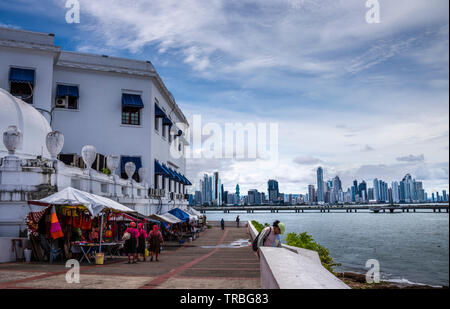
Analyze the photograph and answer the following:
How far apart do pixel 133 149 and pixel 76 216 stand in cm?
1595

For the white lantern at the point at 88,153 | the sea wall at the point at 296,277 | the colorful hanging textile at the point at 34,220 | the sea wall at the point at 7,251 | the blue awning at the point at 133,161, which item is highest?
the blue awning at the point at 133,161

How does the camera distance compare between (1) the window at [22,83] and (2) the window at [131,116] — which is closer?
(1) the window at [22,83]

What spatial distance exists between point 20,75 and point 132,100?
7.94 meters

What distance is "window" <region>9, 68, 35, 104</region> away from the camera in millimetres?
25203

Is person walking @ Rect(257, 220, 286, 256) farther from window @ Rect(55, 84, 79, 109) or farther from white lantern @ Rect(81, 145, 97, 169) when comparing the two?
window @ Rect(55, 84, 79, 109)

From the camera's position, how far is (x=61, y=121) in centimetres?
2916

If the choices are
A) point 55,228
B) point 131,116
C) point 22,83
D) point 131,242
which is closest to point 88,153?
point 55,228

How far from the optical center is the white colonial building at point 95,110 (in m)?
Result: 21.1

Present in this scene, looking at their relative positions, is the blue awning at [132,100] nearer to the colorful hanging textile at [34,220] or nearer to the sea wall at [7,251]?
the colorful hanging textile at [34,220]

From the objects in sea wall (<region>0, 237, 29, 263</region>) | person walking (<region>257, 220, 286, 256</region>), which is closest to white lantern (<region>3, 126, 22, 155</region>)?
sea wall (<region>0, 237, 29, 263</region>)

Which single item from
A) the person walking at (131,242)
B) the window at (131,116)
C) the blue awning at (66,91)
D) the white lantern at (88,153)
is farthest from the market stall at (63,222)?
the window at (131,116)

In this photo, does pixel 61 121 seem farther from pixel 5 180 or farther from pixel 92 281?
pixel 92 281
